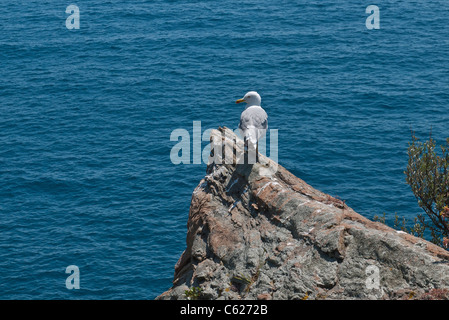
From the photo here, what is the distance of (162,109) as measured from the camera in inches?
4011

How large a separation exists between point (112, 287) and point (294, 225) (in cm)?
4414

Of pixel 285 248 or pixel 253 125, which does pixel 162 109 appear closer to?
pixel 253 125

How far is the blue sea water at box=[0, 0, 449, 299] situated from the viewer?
2741 inches

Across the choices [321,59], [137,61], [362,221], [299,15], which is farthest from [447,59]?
[362,221]

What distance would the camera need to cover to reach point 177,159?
8775 centimetres

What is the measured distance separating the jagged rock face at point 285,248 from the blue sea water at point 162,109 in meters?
39.0

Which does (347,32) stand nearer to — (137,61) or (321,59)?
(321,59)

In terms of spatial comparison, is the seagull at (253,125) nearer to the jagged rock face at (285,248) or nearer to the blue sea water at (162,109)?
the jagged rock face at (285,248)

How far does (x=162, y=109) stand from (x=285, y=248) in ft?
273

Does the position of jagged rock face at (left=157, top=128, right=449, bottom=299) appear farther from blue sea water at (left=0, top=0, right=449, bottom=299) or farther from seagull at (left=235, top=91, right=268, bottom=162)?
blue sea water at (left=0, top=0, right=449, bottom=299)

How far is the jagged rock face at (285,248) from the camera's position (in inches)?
723

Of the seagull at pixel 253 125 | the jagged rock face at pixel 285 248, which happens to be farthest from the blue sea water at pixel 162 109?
the jagged rock face at pixel 285 248

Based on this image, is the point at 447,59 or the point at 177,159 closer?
the point at 177,159

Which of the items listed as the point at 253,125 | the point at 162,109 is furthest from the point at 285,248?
the point at 162,109
